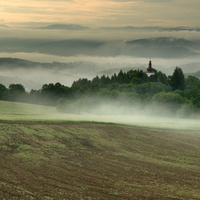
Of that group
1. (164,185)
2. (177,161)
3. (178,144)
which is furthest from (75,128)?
(164,185)

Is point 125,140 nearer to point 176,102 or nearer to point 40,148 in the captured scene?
point 40,148

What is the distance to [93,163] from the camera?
45062 millimetres

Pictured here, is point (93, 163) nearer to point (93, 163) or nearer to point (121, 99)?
point (93, 163)

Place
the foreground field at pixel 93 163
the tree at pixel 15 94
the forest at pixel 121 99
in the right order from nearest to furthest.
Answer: the foreground field at pixel 93 163
the forest at pixel 121 99
the tree at pixel 15 94

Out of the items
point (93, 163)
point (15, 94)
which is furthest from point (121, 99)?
point (93, 163)

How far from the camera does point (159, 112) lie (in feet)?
468

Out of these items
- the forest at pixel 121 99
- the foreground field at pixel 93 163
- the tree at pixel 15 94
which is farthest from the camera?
the tree at pixel 15 94

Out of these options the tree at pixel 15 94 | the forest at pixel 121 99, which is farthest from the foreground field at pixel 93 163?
the tree at pixel 15 94

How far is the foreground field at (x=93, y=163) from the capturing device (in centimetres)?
3369

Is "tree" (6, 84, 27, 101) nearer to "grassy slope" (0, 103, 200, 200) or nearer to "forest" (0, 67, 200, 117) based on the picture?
"forest" (0, 67, 200, 117)

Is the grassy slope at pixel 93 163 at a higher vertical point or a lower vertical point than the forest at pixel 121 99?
lower

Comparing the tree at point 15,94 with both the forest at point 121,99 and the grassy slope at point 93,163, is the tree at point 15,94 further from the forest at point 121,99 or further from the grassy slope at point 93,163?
the grassy slope at point 93,163

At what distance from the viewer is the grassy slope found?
33.8 meters

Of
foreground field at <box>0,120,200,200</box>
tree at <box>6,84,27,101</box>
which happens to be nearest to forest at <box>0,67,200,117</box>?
tree at <box>6,84,27,101</box>
